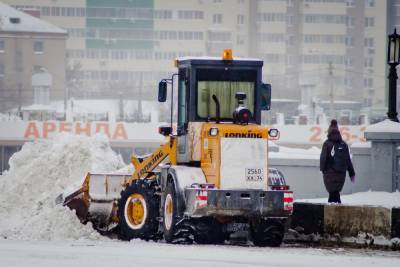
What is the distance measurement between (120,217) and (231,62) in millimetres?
3124

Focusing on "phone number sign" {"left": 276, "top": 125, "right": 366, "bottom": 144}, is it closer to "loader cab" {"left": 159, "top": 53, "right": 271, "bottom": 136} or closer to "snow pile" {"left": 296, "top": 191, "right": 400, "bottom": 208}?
"snow pile" {"left": 296, "top": 191, "right": 400, "bottom": 208}

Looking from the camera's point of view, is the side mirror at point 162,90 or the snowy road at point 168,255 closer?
the snowy road at point 168,255

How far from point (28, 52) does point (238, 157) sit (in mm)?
127293

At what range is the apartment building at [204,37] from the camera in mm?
161750

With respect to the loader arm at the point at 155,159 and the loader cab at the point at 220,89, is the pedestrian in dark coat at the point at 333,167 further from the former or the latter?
the loader arm at the point at 155,159

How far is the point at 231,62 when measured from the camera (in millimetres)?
17828

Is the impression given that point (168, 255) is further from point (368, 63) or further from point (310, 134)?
point (368, 63)

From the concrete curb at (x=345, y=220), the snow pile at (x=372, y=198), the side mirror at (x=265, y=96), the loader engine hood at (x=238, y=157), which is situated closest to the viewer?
the loader engine hood at (x=238, y=157)

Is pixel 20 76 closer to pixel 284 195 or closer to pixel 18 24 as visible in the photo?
pixel 18 24

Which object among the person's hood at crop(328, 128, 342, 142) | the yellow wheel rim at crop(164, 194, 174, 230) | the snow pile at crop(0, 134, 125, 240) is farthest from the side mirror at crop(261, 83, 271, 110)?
the snow pile at crop(0, 134, 125, 240)

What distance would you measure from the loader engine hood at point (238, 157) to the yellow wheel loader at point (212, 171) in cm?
2

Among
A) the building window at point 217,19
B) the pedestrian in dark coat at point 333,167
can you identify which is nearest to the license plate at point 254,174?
the pedestrian in dark coat at point 333,167

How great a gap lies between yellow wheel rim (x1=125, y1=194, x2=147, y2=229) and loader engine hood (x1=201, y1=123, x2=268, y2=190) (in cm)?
141

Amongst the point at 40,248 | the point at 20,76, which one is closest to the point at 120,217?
the point at 40,248
